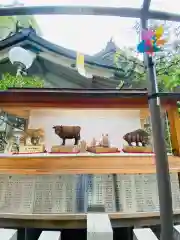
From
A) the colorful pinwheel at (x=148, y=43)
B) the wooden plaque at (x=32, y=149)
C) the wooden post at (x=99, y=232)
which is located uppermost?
the colorful pinwheel at (x=148, y=43)

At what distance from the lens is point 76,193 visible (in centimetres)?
185

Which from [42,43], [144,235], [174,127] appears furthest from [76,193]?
[42,43]

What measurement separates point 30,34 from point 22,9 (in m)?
3.13

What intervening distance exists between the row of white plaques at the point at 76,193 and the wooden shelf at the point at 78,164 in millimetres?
76

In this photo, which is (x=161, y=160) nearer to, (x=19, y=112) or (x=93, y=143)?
(x=93, y=143)

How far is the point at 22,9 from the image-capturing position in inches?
28.8

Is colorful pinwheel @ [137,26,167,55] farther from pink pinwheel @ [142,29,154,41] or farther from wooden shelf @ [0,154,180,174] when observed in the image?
wooden shelf @ [0,154,180,174]

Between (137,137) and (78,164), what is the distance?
649mm

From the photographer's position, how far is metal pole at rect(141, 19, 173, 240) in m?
0.59

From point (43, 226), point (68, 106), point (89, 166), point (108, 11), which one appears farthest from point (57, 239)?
point (68, 106)

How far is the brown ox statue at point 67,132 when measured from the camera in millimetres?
2180

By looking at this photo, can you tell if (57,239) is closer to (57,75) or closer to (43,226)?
(43,226)

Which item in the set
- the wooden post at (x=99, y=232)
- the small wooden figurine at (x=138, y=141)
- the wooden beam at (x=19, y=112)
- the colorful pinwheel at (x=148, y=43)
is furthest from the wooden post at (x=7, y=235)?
the wooden beam at (x=19, y=112)

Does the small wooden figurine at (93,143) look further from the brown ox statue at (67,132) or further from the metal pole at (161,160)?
the metal pole at (161,160)
